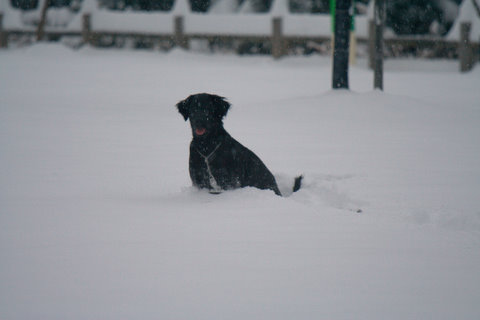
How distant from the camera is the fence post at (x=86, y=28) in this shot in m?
23.0

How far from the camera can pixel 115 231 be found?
12.8ft

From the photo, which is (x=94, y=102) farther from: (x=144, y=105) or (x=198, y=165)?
(x=198, y=165)

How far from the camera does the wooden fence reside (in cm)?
1681

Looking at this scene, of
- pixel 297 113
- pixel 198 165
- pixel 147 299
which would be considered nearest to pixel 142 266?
pixel 147 299

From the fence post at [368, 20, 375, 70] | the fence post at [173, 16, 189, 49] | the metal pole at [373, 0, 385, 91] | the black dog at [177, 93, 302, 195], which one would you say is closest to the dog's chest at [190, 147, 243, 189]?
the black dog at [177, 93, 302, 195]

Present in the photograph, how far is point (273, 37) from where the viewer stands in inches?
778

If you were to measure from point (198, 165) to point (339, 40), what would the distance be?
637cm

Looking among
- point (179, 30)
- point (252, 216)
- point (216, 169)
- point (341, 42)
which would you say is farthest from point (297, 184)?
point (179, 30)

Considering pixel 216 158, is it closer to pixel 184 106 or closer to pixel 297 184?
pixel 184 106

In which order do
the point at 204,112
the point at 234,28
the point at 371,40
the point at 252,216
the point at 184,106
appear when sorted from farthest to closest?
the point at 234,28 < the point at 371,40 < the point at 184,106 < the point at 204,112 < the point at 252,216

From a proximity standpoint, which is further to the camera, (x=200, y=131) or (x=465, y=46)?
(x=465, y=46)

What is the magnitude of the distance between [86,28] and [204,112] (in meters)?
19.4

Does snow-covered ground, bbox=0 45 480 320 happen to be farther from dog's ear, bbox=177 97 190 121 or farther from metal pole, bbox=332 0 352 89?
dog's ear, bbox=177 97 190 121

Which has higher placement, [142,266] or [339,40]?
[339,40]
